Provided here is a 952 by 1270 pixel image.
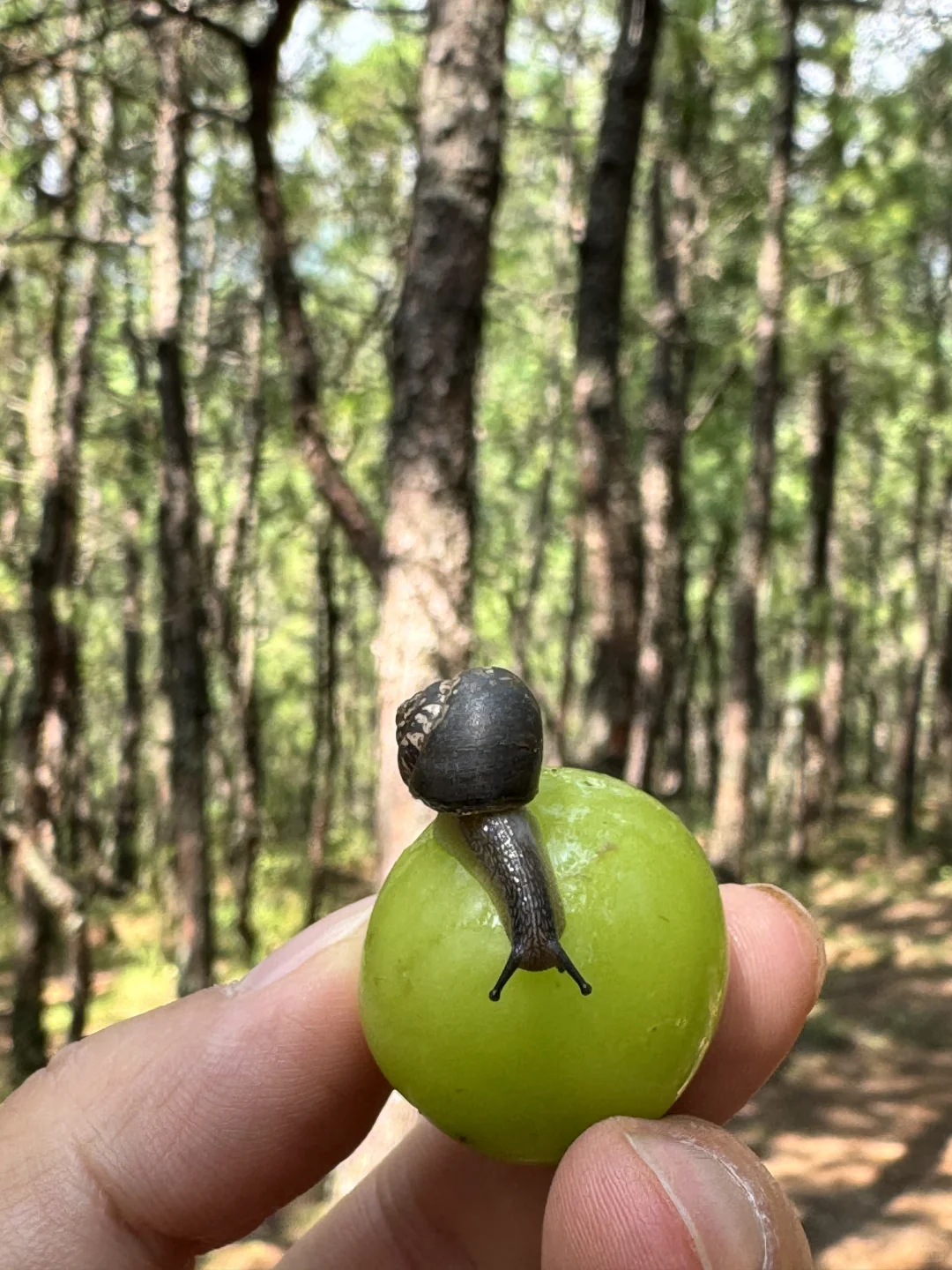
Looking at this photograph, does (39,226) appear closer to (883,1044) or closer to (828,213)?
(828,213)

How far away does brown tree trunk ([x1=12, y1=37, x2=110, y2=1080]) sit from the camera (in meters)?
6.01

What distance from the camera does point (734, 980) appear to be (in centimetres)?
244

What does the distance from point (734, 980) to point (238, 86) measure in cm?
1265

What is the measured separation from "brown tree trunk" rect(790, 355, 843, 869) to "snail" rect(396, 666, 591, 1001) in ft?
40.4

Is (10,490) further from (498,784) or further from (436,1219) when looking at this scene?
(498,784)

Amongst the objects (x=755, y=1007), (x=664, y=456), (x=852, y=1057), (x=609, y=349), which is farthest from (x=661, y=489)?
(x=755, y=1007)

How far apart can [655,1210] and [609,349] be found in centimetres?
531

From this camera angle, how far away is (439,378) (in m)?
4.27

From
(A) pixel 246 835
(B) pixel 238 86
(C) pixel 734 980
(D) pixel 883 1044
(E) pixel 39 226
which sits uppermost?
(B) pixel 238 86

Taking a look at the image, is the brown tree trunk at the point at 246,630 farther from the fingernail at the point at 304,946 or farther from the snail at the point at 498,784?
the snail at the point at 498,784

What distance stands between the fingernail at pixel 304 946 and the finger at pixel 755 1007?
0.96m

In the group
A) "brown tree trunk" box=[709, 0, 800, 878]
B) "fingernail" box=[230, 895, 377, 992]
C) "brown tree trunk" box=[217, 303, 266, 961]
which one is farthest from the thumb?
"brown tree trunk" box=[217, 303, 266, 961]

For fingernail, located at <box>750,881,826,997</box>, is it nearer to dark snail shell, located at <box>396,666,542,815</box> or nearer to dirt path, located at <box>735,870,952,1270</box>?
dark snail shell, located at <box>396,666,542,815</box>

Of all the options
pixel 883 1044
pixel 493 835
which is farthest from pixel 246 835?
pixel 493 835
